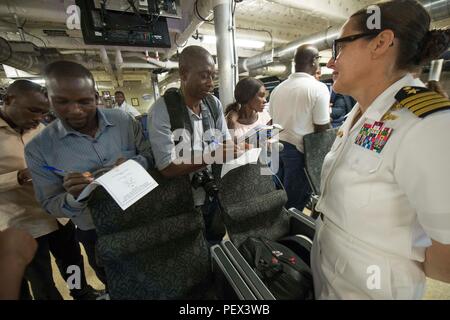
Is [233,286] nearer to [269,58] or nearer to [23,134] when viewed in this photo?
[23,134]

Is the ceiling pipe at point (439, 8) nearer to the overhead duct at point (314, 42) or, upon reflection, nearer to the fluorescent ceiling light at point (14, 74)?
the overhead duct at point (314, 42)

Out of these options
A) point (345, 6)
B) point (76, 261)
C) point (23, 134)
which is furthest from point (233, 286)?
point (345, 6)

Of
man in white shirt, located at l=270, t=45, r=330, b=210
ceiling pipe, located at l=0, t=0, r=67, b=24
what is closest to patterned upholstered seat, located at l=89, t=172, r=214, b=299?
man in white shirt, located at l=270, t=45, r=330, b=210

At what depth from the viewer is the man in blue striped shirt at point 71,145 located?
0.90 m

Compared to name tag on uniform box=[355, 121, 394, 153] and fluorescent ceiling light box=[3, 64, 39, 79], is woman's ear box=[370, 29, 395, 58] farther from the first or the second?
fluorescent ceiling light box=[3, 64, 39, 79]

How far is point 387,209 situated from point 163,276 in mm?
988

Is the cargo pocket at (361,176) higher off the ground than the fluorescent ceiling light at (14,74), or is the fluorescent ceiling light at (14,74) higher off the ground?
the fluorescent ceiling light at (14,74)

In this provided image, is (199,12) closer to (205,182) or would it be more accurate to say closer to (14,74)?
(205,182)

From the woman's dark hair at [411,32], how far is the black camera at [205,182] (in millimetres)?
950

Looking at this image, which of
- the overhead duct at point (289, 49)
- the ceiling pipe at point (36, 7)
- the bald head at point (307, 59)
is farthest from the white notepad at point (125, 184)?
the overhead duct at point (289, 49)

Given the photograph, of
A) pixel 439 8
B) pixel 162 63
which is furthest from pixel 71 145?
pixel 162 63

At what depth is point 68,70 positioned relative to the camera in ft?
2.98

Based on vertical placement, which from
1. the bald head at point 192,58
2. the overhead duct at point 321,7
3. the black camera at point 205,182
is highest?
the overhead duct at point 321,7
